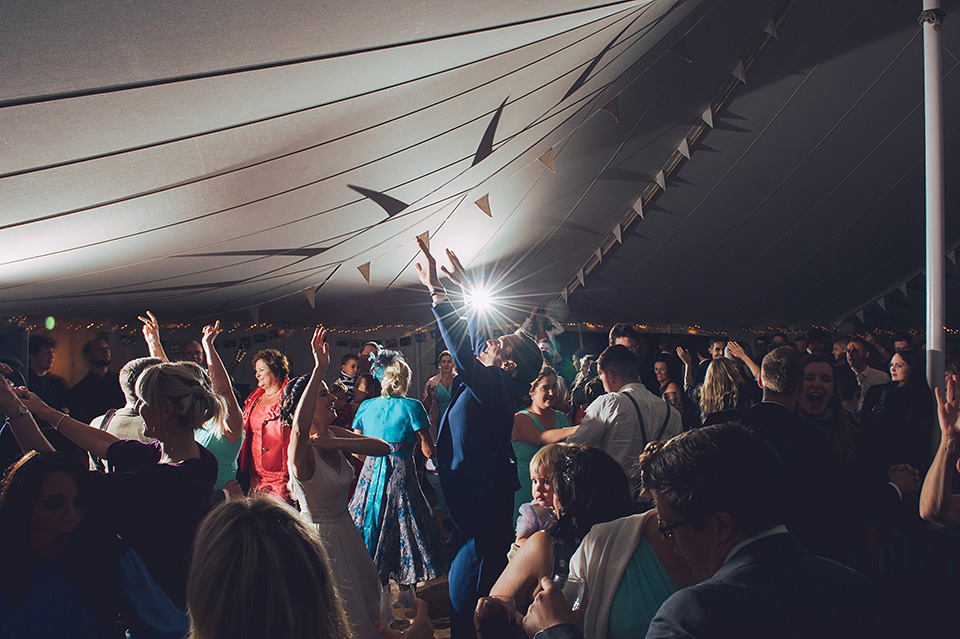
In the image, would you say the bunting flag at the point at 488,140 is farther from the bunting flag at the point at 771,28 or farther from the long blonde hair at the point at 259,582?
the bunting flag at the point at 771,28

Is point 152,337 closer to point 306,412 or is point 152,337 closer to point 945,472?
point 306,412

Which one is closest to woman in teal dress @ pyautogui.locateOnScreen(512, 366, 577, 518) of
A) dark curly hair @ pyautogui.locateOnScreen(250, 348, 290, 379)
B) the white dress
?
the white dress

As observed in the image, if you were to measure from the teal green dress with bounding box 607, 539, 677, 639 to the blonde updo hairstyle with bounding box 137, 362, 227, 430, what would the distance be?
1250 mm

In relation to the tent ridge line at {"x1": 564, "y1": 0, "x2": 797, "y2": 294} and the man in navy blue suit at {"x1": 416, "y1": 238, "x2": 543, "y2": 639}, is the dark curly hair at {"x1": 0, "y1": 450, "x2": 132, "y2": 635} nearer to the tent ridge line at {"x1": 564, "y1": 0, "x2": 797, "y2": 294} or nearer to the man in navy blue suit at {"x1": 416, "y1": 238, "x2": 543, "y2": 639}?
the man in navy blue suit at {"x1": 416, "y1": 238, "x2": 543, "y2": 639}

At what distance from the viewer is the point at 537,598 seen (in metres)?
1.15

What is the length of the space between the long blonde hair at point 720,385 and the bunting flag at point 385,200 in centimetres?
189

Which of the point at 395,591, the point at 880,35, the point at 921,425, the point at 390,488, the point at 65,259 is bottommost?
the point at 395,591

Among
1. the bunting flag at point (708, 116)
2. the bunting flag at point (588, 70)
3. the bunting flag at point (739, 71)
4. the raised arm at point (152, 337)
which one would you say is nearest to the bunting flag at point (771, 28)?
the bunting flag at point (739, 71)

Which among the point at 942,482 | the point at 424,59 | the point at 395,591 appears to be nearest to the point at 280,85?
the point at 424,59

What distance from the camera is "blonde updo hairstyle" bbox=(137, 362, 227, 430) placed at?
1800 mm

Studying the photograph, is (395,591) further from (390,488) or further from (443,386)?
(443,386)

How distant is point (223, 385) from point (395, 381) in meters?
1.04

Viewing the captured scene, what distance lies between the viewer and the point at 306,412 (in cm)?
223

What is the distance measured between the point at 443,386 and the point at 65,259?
3.29 metres
